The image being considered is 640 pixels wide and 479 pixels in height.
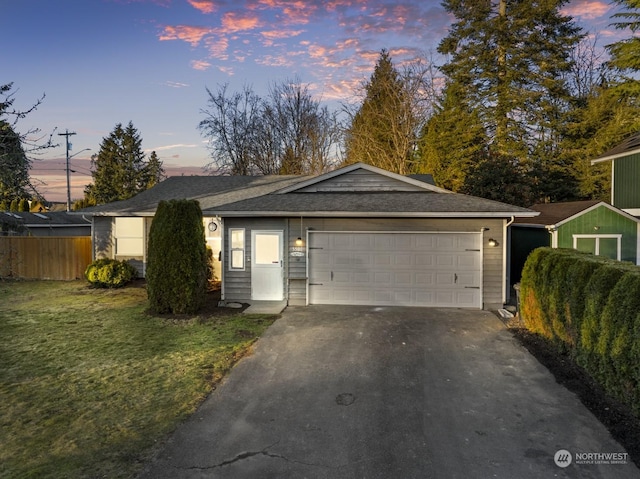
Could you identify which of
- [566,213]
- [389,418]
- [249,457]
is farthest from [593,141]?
[249,457]

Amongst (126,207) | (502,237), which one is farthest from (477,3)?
(126,207)

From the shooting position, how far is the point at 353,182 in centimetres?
1183

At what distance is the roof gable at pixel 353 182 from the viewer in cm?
1167

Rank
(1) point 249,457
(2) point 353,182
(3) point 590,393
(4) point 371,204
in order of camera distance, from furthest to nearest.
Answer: (2) point 353,182 < (4) point 371,204 < (3) point 590,393 < (1) point 249,457

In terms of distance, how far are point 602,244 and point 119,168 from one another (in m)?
44.7

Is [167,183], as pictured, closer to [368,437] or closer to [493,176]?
[493,176]

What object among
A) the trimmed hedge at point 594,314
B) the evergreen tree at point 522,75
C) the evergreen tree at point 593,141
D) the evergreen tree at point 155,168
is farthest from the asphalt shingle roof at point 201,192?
the evergreen tree at point 155,168

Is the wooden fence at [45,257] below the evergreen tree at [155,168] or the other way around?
below

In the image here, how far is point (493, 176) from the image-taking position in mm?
18156

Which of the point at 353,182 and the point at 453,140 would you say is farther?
the point at 453,140

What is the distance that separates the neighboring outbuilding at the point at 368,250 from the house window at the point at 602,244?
4977 mm

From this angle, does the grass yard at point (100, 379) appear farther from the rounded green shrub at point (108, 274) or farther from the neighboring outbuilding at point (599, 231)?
the neighboring outbuilding at point (599, 231)

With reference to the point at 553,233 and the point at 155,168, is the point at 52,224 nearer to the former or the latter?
the point at 155,168

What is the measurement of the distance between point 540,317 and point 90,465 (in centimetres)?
728
